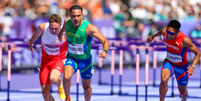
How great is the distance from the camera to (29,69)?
1573 centimetres

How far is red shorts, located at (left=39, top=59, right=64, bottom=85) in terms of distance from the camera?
780 cm

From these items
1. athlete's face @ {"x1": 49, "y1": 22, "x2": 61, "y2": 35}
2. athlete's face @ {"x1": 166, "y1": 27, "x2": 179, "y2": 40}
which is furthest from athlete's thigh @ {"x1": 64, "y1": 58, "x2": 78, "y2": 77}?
athlete's face @ {"x1": 166, "y1": 27, "x2": 179, "y2": 40}

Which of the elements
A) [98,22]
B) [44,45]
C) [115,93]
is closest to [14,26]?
[98,22]

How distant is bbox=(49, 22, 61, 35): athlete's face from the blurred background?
530 cm

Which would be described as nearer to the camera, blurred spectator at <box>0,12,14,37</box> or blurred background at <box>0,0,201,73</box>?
blurred spectator at <box>0,12,14,37</box>

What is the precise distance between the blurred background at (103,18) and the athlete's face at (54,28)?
5.30m

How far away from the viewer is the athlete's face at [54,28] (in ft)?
25.3

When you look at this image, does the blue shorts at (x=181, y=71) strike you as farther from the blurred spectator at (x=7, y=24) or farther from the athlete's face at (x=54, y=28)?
the blurred spectator at (x=7, y=24)

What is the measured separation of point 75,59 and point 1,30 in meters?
7.79

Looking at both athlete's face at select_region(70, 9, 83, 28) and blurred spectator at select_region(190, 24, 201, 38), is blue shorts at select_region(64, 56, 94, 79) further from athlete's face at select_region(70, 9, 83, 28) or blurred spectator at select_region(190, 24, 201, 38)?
blurred spectator at select_region(190, 24, 201, 38)

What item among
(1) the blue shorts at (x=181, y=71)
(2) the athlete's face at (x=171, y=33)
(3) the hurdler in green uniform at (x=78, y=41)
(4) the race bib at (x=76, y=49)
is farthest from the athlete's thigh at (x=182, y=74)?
(4) the race bib at (x=76, y=49)

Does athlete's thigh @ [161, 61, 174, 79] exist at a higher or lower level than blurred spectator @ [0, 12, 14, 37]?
lower

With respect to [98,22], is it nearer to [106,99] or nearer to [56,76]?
[106,99]

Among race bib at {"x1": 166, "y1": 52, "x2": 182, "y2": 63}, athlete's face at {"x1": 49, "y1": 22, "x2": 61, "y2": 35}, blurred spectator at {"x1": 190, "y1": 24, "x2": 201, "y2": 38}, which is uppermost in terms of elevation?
athlete's face at {"x1": 49, "y1": 22, "x2": 61, "y2": 35}
